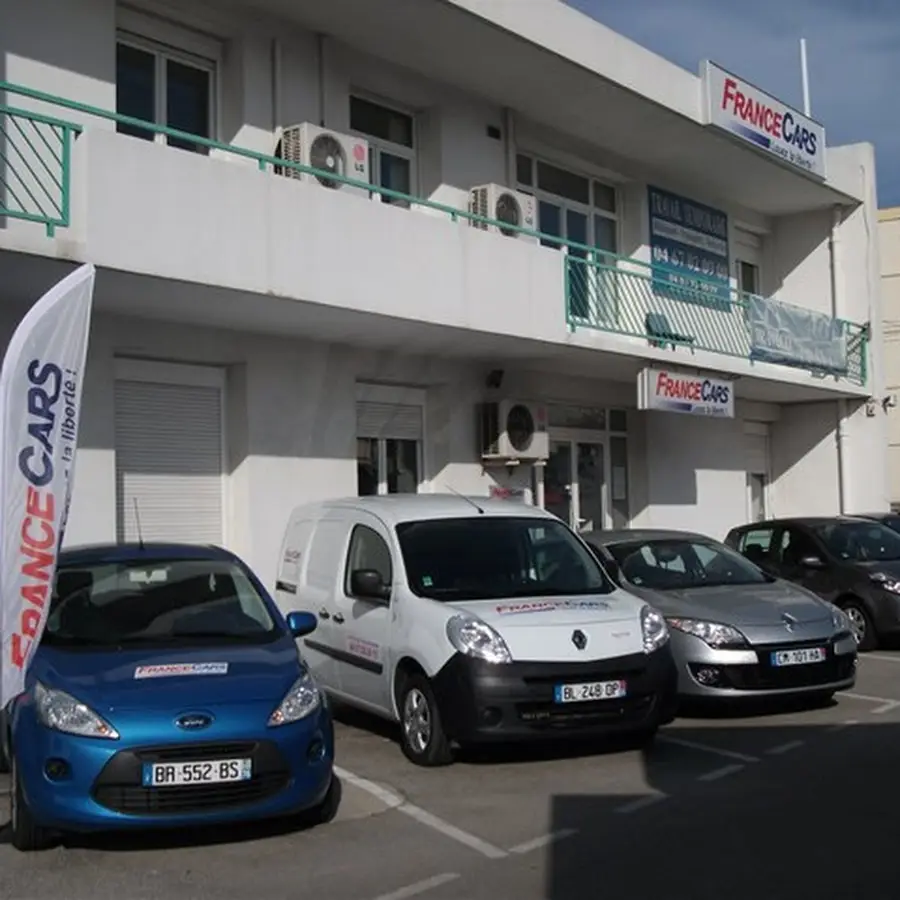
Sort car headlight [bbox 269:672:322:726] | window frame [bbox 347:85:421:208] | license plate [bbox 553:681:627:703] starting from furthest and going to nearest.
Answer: window frame [bbox 347:85:421:208], license plate [bbox 553:681:627:703], car headlight [bbox 269:672:322:726]

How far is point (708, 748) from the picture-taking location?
8.41 m

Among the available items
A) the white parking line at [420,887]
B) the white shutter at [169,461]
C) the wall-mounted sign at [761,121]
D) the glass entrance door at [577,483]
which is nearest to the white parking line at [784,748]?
the white parking line at [420,887]

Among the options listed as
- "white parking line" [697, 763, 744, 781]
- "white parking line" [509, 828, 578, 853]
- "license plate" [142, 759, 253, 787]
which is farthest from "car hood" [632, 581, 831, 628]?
"license plate" [142, 759, 253, 787]

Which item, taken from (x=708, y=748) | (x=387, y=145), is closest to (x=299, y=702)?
(x=708, y=748)

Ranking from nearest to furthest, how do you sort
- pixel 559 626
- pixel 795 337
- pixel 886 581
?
pixel 559 626 < pixel 886 581 < pixel 795 337

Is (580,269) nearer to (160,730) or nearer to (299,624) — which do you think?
(299,624)

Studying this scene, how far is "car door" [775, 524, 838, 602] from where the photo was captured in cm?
1358

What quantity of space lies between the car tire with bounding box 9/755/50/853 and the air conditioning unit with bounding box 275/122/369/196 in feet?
26.0

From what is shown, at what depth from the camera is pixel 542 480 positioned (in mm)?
17188

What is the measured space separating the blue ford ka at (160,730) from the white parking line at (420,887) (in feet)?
2.94

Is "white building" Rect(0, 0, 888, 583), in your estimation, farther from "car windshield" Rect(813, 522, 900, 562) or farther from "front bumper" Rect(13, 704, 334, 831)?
"front bumper" Rect(13, 704, 334, 831)

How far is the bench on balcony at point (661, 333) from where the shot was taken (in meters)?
16.3

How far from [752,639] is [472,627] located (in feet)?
8.40

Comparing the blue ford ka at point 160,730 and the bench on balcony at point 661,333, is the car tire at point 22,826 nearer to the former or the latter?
the blue ford ka at point 160,730
